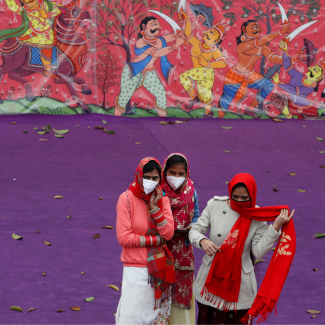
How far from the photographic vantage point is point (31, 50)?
1067 centimetres

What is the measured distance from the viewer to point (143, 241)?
11.8 feet

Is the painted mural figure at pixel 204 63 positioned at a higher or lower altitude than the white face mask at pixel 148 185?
lower

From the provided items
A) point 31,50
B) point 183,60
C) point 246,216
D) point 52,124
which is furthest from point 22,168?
point 246,216

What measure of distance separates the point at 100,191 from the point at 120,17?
15.7ft

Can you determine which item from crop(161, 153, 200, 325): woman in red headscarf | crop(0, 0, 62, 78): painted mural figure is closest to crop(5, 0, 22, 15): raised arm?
crop(0, 0, 62, 78): painted mural figure

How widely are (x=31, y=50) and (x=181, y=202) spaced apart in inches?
304

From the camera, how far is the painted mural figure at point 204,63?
36.7ft

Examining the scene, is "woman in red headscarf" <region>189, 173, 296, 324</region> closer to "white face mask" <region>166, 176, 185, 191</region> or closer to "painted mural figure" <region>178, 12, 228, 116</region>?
"white face mask" <region>166, 176, 185, 191</region>

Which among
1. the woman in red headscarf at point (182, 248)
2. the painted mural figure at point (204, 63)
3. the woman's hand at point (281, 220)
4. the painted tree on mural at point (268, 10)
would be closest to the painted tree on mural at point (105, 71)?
the painted mural figure at point (204, 63)

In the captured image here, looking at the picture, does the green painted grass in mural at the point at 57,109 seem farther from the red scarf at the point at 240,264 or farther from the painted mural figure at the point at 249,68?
the red scarf at the point at 240,264

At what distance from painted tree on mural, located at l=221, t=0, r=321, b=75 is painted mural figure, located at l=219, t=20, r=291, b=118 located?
163 mm

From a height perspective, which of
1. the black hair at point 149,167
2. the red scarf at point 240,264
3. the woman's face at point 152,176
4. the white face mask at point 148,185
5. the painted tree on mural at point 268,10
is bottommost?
the red scarf at point 240,264

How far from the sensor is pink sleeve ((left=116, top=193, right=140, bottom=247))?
357 cm

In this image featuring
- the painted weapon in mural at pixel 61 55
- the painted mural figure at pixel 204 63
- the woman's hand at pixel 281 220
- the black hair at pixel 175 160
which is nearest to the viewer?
the woman's hand at pixel 281 220
